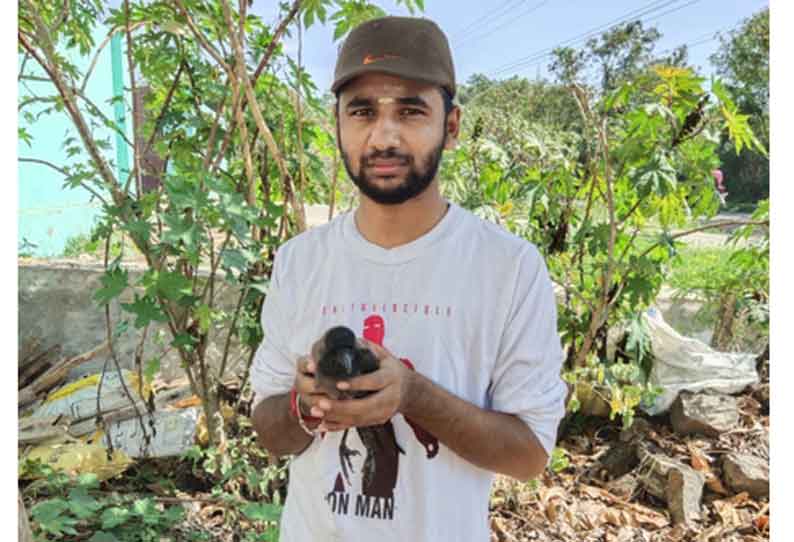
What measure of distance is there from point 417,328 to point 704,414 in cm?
309

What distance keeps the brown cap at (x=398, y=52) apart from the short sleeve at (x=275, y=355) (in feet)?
1.37

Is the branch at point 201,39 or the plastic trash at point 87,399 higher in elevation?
the branch at point 201,39

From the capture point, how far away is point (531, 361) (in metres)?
1.03

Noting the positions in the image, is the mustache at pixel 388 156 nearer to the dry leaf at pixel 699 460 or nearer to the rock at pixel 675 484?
the rock at pixel 675 484

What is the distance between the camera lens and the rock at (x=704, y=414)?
352 cm

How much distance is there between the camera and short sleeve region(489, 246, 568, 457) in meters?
1.03

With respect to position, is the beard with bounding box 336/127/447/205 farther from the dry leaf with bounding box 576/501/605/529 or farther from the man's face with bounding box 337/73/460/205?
the dry leaf with bounding box 576/501/605/529

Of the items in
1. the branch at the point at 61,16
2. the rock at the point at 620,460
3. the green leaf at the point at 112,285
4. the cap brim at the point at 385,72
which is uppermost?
the branch at the point at 61,16

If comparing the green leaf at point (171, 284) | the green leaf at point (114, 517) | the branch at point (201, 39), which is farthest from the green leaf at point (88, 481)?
the branch at point (201, 39)

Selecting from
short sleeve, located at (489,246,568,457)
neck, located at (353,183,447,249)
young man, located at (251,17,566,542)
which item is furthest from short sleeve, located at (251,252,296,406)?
short sleeve, located at (489,246,568,457)

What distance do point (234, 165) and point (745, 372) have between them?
10.6 ft

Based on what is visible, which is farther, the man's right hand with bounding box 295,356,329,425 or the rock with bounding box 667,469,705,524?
the rock with bounding box 667,469,705,524

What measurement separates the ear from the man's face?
5 cm

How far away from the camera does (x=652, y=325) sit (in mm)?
3600
